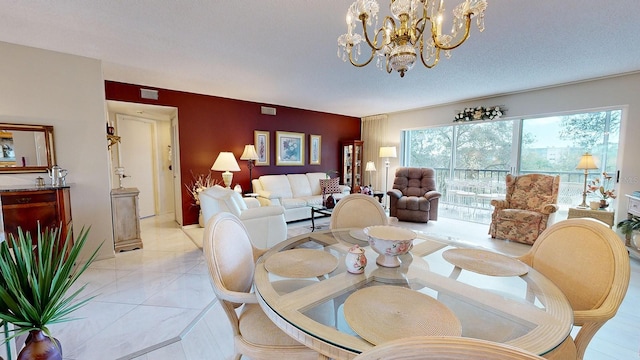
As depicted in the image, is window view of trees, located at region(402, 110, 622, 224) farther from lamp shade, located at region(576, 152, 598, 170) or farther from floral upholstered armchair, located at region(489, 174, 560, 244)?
floral upholstered armchair, located at region(489, 174, 560, 244)

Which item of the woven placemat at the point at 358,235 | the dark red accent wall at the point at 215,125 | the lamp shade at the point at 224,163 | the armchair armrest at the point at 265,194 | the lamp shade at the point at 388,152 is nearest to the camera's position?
the woven placemat at the point at 358,235

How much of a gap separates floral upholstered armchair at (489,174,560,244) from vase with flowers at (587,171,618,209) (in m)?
0.43

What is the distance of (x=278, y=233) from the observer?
11.0 feet

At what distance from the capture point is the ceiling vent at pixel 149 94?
3.98 meters

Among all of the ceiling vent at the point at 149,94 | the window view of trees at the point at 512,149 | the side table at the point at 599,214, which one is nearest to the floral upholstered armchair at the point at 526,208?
the side table at the point at 599,214

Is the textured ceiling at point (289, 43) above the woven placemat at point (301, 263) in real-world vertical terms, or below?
above

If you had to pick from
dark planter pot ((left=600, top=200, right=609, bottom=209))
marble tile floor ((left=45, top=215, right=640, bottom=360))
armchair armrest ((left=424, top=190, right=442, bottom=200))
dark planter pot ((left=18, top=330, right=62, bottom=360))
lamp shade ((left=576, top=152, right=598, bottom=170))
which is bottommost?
marble tile floor ((left=45, top=215, right=640, bottom=360))

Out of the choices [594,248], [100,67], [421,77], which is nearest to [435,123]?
[421,77]

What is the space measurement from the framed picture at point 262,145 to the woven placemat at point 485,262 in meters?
4.41

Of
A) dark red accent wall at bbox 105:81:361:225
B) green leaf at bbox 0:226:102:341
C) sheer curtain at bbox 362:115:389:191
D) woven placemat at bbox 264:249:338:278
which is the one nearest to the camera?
green leaf at bbox 0:226:102:341

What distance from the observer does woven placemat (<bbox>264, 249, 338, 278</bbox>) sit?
4.02ft

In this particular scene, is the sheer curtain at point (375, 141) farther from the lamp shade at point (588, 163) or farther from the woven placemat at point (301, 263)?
the woven placemat at point (301, 263)

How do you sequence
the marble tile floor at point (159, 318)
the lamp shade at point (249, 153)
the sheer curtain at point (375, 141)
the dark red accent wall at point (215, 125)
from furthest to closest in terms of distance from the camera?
the sheer curtain at point (375, 141) < the lamp shade at point (249, 153) < the dark red accent wall at point (215, 125) < the marble tile floor at point (159, 318)

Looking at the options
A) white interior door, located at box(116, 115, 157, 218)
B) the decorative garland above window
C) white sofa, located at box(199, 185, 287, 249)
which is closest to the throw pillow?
white sofa, located at box(199, 185, 287, 249)
